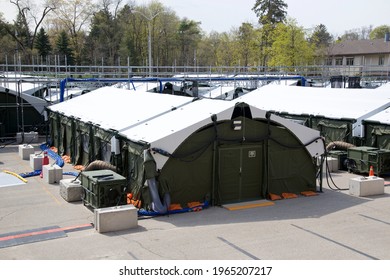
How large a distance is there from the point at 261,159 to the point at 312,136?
83.5 inches

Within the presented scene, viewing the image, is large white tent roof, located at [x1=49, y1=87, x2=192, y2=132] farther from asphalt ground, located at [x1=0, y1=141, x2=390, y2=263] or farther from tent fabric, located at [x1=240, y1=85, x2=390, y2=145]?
tent fabric, located at [x1=240, y1=85, x2=390, y2=145]

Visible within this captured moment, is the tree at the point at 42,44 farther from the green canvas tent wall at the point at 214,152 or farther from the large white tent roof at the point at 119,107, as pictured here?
the green canvas tent wall at the point at 214,152

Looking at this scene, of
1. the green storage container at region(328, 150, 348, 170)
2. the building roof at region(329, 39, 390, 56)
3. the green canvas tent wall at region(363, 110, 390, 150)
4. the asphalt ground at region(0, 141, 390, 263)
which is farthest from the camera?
the building roof at region(329, 39, 390, 56)

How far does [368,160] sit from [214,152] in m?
7.85

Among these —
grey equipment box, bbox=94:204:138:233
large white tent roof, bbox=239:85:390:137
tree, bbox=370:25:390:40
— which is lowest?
grey equipment box, bbox=94:204:138:233

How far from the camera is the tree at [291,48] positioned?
62.8m

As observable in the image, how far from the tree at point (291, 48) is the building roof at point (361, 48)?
19.0 metres

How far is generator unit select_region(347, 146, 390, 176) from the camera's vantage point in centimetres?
1906

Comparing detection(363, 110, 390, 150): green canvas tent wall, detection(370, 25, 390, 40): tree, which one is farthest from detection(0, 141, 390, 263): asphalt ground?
detection(370, 25, 390, 40): tree

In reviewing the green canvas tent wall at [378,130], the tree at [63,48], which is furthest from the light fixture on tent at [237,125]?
the tree at [63,48]

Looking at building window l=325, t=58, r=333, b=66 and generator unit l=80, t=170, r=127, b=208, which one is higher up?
building window l=325, t=58, r=333, b=66

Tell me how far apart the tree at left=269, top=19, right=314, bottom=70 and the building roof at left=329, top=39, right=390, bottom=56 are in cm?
1900

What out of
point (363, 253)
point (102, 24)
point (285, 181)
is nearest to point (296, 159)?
point (285, 181)
